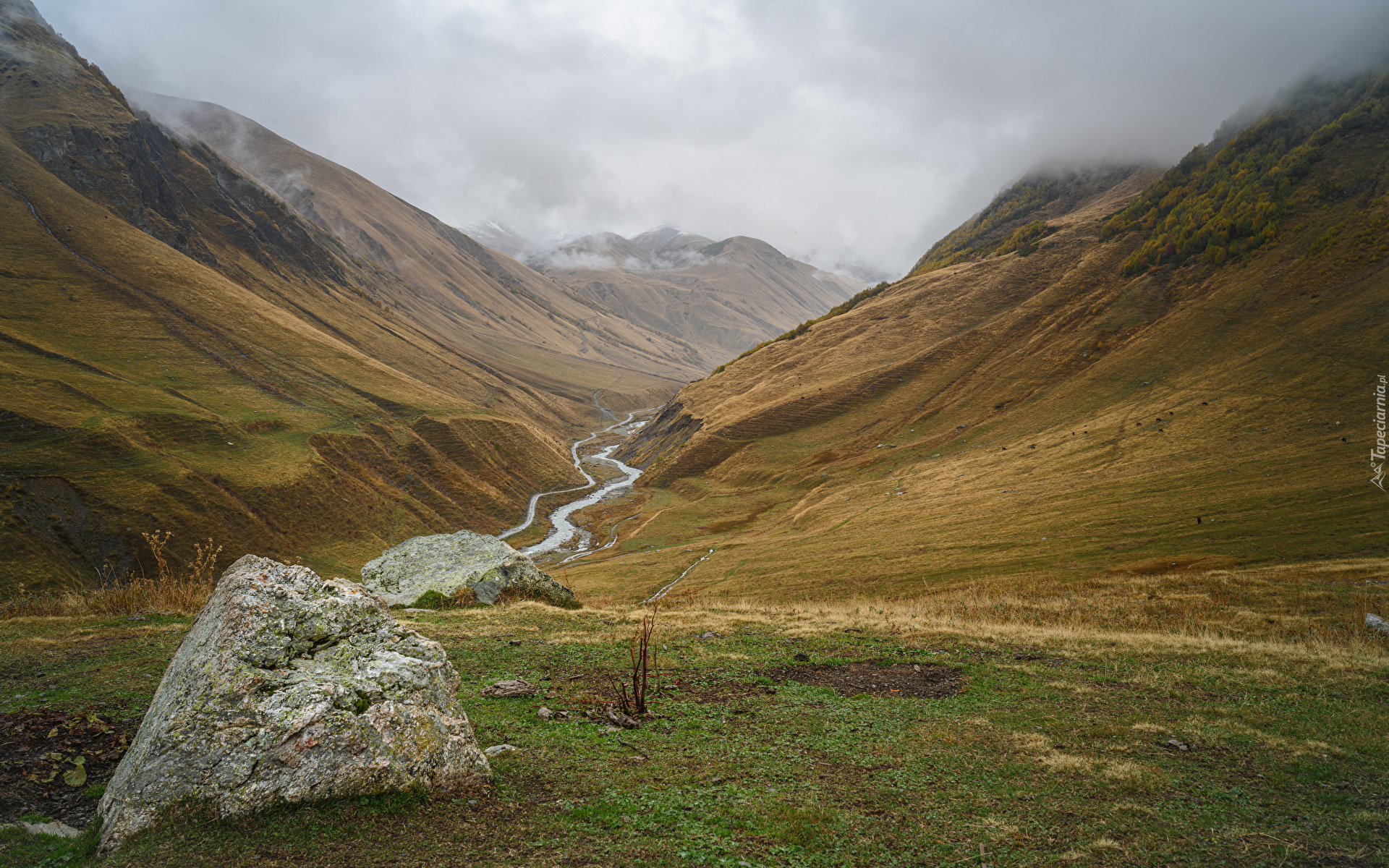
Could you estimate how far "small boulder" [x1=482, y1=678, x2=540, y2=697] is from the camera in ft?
42.1

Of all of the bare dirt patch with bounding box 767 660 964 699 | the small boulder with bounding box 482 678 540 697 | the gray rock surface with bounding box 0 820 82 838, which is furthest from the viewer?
the bare dirt patch with bounding box 767 660 964 699

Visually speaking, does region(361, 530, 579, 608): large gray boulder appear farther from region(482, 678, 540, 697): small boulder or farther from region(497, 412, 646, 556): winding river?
region(497, 412, 646, 556): winding river

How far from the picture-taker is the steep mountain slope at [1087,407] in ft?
141

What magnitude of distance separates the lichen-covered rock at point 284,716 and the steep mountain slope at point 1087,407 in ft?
117

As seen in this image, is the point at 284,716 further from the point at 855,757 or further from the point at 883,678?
the point at 883,678

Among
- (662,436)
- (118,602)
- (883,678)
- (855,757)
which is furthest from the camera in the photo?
(662,436)

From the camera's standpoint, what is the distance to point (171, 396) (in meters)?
89.1

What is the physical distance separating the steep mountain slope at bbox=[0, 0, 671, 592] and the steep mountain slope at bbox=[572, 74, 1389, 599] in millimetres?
38309

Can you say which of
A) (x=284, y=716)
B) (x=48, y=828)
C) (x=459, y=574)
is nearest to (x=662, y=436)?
(x=459, y=574)

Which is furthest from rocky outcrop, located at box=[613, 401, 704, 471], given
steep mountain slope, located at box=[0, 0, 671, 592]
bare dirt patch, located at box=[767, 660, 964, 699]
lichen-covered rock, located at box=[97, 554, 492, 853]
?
lichen-covered rock, located at box=[97, 554, 492, 853]

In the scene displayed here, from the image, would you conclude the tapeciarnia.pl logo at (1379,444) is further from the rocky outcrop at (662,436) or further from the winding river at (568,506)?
the rocky outcrop at (662,436)

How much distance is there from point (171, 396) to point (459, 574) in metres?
92.3

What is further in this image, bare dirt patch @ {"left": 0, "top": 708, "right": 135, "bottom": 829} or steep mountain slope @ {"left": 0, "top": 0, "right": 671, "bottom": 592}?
steep mountain slope @ {"left": 0, "top": 0, "right": 671, "bottom": 592}

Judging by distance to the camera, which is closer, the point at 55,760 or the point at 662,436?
the point at 55,760
